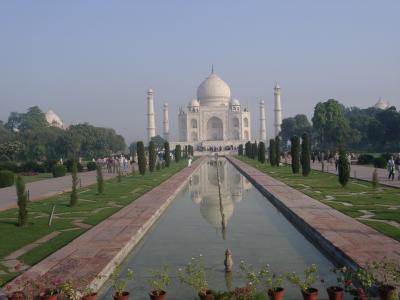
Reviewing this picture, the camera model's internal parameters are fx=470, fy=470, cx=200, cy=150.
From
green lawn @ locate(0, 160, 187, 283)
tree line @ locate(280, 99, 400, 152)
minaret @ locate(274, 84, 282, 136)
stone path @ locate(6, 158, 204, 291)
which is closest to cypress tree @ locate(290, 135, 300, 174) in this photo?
green lawn @ locate(0, 160, 187, 283)

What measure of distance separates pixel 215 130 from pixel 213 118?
2074 millimetres

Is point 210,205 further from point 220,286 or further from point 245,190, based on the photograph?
point 220,286

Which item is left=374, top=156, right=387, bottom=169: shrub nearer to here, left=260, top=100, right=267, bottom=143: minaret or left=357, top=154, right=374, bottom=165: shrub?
left=357, top=154, right=374, bottom=165: shrub

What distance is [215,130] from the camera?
61125 millimetres

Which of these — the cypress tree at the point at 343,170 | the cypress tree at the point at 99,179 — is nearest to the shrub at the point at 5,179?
the cypress tree at the point at 99,179

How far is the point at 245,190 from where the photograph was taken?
1160 cm

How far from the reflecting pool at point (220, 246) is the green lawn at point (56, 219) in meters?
0.93

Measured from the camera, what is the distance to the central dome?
194 ft

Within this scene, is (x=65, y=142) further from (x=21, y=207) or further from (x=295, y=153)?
(x=21, y=207)

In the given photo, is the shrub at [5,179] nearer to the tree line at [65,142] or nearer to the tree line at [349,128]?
the tree line at [65,142]

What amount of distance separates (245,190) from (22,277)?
8.17 m

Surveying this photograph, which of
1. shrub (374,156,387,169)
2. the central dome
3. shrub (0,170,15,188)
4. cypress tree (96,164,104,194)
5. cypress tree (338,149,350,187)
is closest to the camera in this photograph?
cypress tree (96,164,104,194)

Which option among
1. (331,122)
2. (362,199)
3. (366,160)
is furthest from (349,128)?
(362,199)

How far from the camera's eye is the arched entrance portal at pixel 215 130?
2375 inches
